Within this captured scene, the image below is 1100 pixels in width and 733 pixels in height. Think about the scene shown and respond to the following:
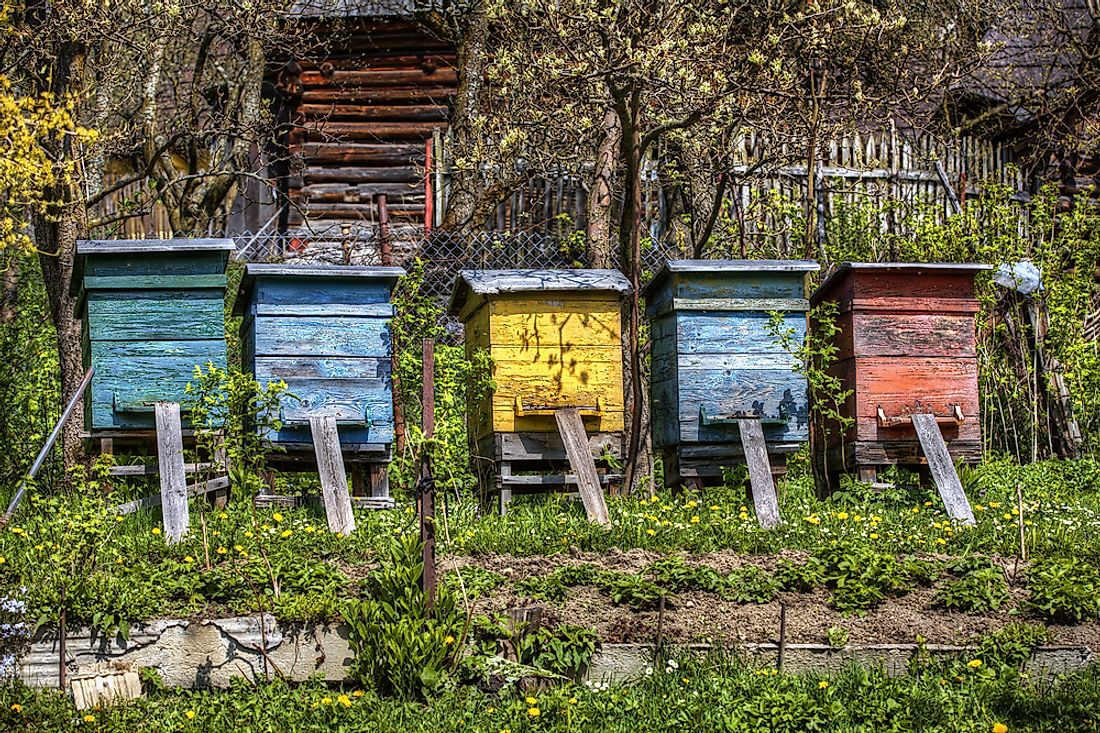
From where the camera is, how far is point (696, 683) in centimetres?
614

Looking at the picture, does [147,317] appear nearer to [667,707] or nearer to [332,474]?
[332,474]

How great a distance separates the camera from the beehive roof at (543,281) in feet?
29.3

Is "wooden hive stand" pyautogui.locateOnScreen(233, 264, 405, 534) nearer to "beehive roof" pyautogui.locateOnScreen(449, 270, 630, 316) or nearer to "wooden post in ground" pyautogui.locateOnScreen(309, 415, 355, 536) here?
"wooden post in ground" pyautogui.locateOnScreen(309, 415, 355, 536)

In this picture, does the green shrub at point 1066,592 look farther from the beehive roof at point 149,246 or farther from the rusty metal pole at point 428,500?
the beehive roof at point 149,246

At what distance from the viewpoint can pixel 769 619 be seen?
679 centimetres

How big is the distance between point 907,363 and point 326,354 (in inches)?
165

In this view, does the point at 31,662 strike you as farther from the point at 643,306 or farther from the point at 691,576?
the point at 643,306

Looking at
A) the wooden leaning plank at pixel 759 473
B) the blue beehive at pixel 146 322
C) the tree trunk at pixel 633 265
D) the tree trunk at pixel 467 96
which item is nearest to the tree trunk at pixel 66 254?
the blue beehive at pixel 146 322

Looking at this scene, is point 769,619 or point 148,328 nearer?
point 769,619

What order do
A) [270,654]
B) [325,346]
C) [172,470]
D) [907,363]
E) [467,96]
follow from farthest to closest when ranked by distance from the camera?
[467,96]
[907,363]
[325,346]
[172,470]
[270,654]

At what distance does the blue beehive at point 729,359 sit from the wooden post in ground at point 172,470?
3449 mm

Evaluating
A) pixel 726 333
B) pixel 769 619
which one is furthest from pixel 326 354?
pixel 769 619

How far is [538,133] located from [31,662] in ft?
24.7

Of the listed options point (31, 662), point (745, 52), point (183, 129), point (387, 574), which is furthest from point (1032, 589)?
point (183, 129)
